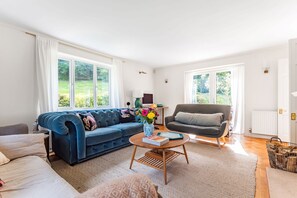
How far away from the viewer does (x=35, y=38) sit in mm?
2580

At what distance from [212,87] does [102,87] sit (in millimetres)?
3320

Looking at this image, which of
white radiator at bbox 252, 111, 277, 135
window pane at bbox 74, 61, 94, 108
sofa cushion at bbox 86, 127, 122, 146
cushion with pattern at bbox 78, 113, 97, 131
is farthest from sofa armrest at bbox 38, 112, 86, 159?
white radiator at bbox 252, 111, 277, 135

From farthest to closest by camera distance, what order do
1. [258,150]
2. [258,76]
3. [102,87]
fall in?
[102,87], [258,76], [258,150]

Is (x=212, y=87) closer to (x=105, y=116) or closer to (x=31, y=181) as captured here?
(x=105, y=116)

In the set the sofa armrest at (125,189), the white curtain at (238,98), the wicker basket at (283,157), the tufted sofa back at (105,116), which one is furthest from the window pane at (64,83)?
the white curtain at (238,98)

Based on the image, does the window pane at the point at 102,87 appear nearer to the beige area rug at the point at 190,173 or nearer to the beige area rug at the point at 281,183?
the beige area rug at the point at 190,173

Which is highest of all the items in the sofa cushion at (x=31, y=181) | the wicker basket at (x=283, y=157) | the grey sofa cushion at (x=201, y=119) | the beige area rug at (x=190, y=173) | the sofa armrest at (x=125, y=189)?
the sofa armrest at (x=125, y=189)

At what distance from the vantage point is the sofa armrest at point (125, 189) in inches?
22.6

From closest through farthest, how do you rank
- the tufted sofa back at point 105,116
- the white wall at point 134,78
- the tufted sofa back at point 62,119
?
the tufted sofa back at point 62,119, the tufted sofa back at point 105,116, the white wall at point 134,78

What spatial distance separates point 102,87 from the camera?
3.86 metres

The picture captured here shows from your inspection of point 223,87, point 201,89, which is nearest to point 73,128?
point 201,89

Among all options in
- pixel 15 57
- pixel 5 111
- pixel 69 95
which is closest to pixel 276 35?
pixel 69 95

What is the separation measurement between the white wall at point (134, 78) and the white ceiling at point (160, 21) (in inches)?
49.6

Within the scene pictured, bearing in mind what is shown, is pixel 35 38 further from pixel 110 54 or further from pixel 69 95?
pixel 110 54
